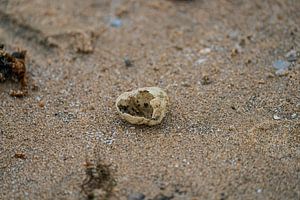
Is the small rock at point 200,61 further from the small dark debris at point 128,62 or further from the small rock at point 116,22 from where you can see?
the small rock at point 116,22

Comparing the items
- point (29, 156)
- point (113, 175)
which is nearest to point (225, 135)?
point (113, 175)

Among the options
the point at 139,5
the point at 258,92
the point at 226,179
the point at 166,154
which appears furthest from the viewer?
the point at 139,5

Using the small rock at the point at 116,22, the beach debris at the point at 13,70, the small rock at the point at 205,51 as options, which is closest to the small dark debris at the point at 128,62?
the small rock at the point at 116,22

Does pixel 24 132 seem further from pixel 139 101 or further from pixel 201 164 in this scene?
pixel 201 164

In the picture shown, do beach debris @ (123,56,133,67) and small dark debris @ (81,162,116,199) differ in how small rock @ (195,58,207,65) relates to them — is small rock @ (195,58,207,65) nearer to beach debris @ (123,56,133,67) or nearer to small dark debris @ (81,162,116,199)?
beach debris @ (123,56,133,67)

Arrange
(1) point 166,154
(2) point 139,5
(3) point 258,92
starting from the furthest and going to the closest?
(2) point 139,5, (3) point 258,92, (1) point 166,154

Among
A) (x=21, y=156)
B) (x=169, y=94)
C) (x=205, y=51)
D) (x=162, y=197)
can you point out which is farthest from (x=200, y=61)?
(x=21, y=156)

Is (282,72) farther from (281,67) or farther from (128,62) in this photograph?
(128,62)

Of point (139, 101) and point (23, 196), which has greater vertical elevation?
point (139, 101)
